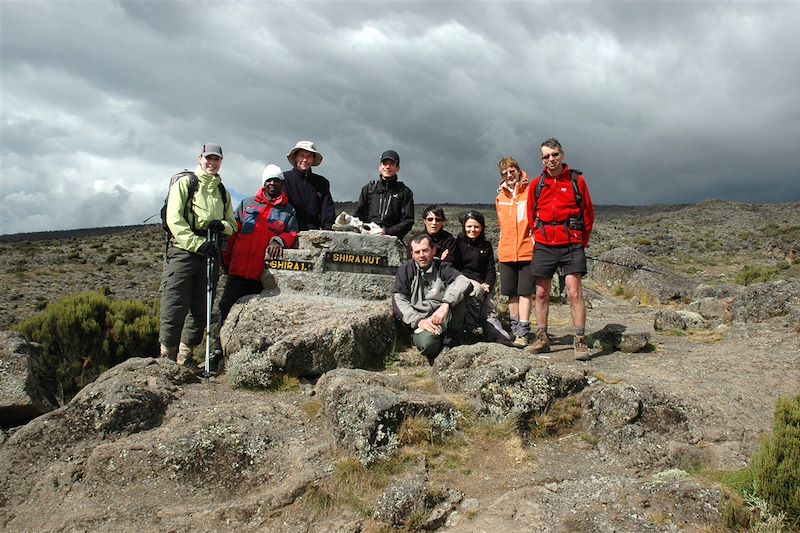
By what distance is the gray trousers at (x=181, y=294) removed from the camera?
24.5 ft

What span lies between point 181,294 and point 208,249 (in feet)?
2.22

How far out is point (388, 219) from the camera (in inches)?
354

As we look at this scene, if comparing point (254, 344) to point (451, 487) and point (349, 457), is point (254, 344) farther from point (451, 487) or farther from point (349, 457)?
point (451, 487)

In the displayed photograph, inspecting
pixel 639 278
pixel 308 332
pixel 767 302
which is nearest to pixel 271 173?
pixel 308 332

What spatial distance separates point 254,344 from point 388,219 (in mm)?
2903

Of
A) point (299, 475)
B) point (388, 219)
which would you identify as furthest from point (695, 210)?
point (299, 475)

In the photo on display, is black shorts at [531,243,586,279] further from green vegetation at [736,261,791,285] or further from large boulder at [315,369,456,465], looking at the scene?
green vegetation at [736,261,791,285]

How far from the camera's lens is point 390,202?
29.2ft

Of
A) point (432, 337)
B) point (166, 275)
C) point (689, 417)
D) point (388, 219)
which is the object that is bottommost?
point (689, 417)

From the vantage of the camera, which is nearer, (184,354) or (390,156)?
(184,354)

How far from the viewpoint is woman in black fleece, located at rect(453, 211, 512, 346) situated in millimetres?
8172

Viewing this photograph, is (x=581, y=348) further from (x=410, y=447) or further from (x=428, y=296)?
(x=410, y=447)

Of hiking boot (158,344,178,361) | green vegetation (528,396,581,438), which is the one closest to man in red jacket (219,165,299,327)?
hiking boot (158,344,178,361)

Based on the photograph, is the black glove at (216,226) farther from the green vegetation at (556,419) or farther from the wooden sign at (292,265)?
the green vegetation at (556,419)
